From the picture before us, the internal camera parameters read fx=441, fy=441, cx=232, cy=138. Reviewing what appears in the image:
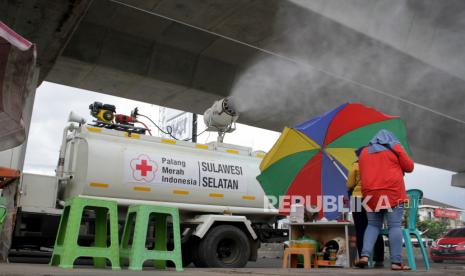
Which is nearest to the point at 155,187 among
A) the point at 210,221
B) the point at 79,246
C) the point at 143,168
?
the point at 143,168

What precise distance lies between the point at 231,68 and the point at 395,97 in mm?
4276

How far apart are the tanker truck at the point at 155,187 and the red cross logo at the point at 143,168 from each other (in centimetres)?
2

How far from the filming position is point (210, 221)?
720cm

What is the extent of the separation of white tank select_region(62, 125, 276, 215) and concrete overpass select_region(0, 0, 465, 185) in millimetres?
2127

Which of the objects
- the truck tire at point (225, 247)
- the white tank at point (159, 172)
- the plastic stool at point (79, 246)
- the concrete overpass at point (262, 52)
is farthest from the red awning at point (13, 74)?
the concrete overpass at point (262, 52)

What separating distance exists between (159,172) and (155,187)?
258 millimetres

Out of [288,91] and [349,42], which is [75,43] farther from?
[349,42]

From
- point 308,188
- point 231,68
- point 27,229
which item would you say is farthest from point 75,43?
point 308,188

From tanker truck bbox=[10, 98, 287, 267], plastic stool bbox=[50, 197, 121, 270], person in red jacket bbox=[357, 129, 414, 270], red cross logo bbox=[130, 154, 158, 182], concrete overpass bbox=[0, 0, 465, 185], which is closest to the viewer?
plastic stool bbox=[50, 197, 121, 270]

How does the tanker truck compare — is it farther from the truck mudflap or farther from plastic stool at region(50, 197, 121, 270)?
plastic stool at region(50, 197, 121, 270)

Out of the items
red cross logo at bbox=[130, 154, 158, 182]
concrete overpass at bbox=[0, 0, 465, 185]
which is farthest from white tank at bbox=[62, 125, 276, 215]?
concrete overpass at bbox=[0, 0, 465, 185]

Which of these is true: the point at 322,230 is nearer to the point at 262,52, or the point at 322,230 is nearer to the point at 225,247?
the point at 225,247

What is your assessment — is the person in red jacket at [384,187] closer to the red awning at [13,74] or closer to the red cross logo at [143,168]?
the red cross logo at [143,168]

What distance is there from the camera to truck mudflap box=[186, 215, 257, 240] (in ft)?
23.4
